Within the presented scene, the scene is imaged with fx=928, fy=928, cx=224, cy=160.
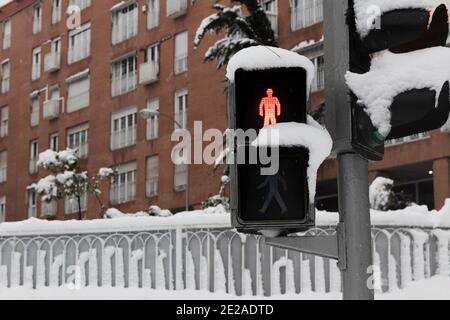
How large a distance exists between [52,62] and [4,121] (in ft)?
22.1

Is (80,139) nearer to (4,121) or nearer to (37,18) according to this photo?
(37,18)

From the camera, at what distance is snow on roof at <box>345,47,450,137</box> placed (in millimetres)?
3771

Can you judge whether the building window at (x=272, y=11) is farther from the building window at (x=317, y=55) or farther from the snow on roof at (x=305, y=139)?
the snow on roof at (x=305, y=139)

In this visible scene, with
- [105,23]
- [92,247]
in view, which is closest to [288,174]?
[92,247]

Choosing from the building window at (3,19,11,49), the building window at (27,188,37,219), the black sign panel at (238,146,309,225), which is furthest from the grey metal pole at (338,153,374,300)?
the building window at (3,19,11,49)

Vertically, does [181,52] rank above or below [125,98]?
above

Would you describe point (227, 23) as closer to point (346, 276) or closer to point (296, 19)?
point (296, 19)

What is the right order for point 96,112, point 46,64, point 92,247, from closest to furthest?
1. point 92,247
2. point 96,112
3. point 46,64

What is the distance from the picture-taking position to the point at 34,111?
49.9m


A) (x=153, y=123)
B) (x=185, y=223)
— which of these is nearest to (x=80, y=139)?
(x=153, y=123)

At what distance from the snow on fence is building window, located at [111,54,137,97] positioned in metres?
30.0

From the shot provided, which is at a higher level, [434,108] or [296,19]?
[296,19]
